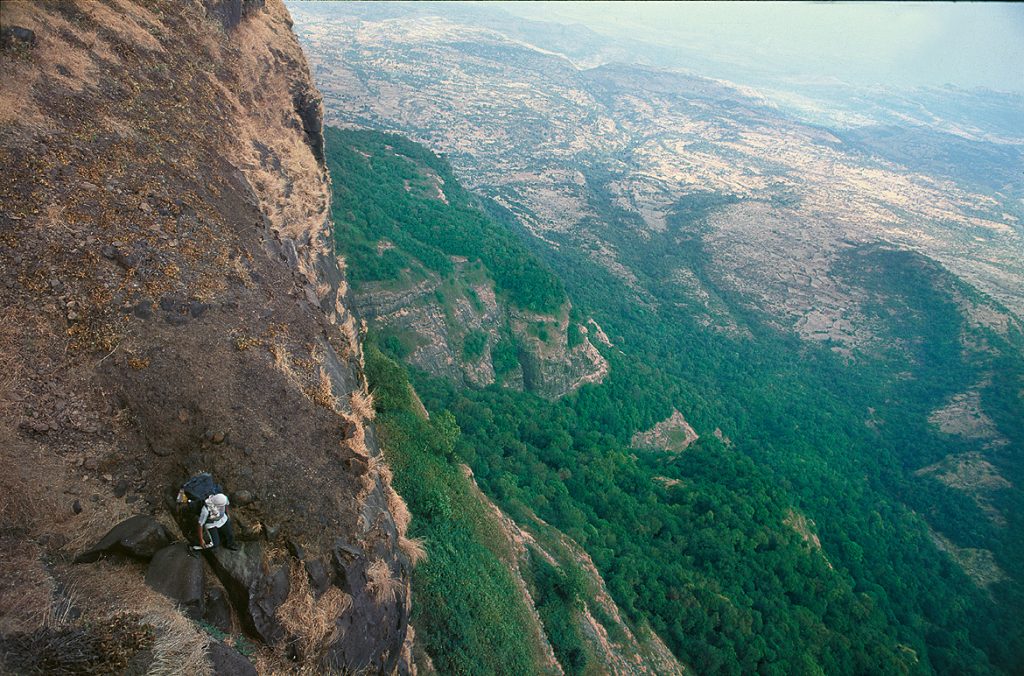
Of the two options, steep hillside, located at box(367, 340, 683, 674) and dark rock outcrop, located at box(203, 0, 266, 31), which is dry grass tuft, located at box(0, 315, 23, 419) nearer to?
steep hillside, located at box(367, 340, 683, 674)

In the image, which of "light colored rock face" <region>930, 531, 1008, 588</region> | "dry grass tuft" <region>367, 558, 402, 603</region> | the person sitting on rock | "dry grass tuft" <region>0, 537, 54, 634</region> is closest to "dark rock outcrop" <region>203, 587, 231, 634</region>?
the person sitting on rock

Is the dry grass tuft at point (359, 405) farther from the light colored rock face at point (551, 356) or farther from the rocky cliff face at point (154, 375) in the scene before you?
the light colored rock face at point (551, 356)

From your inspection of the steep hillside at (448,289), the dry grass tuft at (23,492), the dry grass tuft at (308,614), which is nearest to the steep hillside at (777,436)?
the steep hillside at (448,289)

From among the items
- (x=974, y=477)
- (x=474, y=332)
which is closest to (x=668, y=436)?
(x=474, y=332)

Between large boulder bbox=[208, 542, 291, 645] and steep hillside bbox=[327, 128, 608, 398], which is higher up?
large boulder bbox=[208, 542, 291, 645]

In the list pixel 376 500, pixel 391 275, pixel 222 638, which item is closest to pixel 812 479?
pixel 391 275

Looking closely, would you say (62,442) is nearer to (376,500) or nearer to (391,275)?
(376,500)
